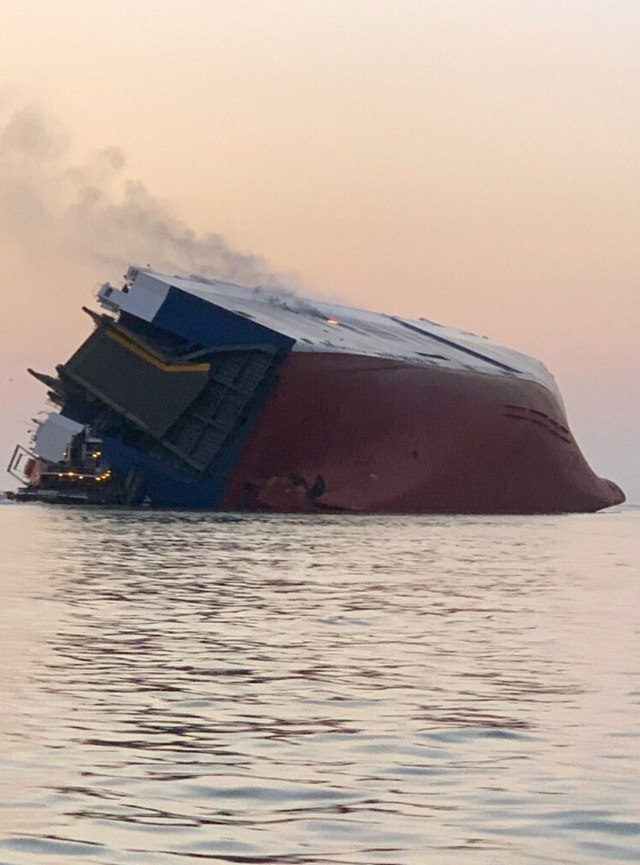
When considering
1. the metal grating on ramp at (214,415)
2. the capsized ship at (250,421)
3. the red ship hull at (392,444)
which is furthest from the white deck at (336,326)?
the metal grating on ramp at (214,415)

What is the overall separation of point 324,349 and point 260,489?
6699 millimetres

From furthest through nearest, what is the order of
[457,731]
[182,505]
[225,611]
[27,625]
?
[182,505] → [225,611] → [27,625] → [457,731]

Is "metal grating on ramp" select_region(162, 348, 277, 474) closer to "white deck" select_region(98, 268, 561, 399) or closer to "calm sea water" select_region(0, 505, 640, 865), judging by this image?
"white deck" select_region(98, 268, 561, 399)

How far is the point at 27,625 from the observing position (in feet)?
82.5

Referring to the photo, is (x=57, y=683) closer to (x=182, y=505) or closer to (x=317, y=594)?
(x=317, y=594)

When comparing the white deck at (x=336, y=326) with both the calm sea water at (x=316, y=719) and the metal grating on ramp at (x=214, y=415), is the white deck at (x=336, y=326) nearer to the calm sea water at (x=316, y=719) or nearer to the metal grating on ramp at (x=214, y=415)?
the metal grating on ramp at (x=214, y=415)

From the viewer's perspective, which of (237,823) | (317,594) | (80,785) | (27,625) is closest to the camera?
(237,823)

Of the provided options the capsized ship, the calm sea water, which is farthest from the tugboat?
the calm sea water

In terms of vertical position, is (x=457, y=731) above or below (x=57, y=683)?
above

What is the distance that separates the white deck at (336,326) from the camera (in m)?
70.5

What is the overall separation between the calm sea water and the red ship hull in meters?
33.9

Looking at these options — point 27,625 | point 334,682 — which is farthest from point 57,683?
point 27,625

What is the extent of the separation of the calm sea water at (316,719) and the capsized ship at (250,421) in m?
31.9

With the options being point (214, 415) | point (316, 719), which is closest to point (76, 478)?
point (214, 415)
